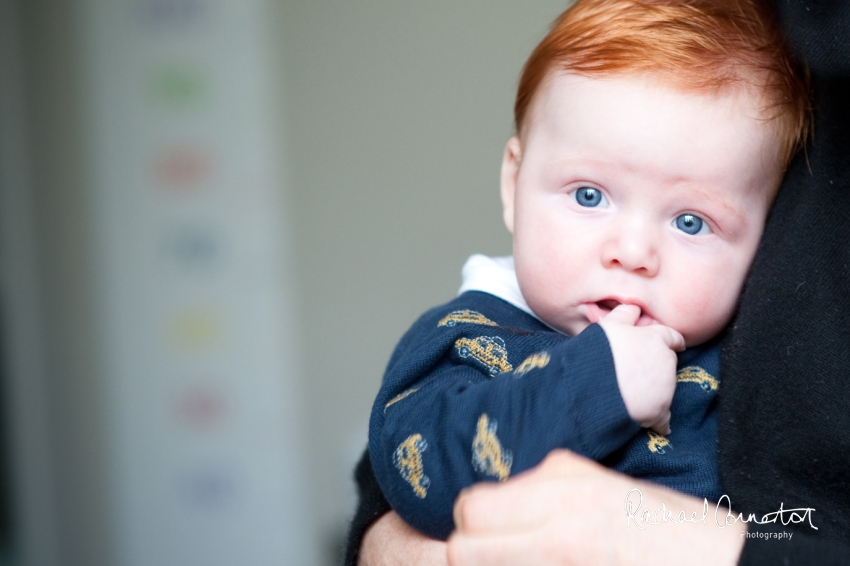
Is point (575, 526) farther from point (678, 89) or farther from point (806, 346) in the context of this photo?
point (678, 89)

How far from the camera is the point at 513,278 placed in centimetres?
106

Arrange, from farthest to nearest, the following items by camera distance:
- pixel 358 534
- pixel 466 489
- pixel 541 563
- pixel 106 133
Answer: pixel 106 133 < pixel 358 534 < pixel 466 489 < pixel 541 563

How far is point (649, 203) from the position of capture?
893 mm

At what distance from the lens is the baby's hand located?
2.57 ft

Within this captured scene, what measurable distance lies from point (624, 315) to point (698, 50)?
30cm

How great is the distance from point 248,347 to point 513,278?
1760mm

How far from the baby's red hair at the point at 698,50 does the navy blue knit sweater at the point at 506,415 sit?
0.95 feet

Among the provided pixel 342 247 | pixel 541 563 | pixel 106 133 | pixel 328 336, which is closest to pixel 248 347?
pixel 328 336

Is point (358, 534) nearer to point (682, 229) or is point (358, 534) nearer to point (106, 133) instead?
point (682, 229)

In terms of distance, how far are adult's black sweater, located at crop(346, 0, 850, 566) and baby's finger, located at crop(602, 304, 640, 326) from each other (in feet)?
0.34

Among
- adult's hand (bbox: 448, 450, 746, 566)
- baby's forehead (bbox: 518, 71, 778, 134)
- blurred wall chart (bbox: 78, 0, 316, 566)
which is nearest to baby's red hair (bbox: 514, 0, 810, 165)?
baby's forehead (bbox: 518, 71, 778, 134)

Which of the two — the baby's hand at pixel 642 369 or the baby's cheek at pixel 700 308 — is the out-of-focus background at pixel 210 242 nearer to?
the baby's cheek at pixel 700 308

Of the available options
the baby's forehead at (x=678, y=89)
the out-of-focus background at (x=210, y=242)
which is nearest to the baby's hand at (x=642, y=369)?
the baby's forehead at (x=678, y=89)

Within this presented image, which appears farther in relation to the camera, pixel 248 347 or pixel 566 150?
pixel 248 347
